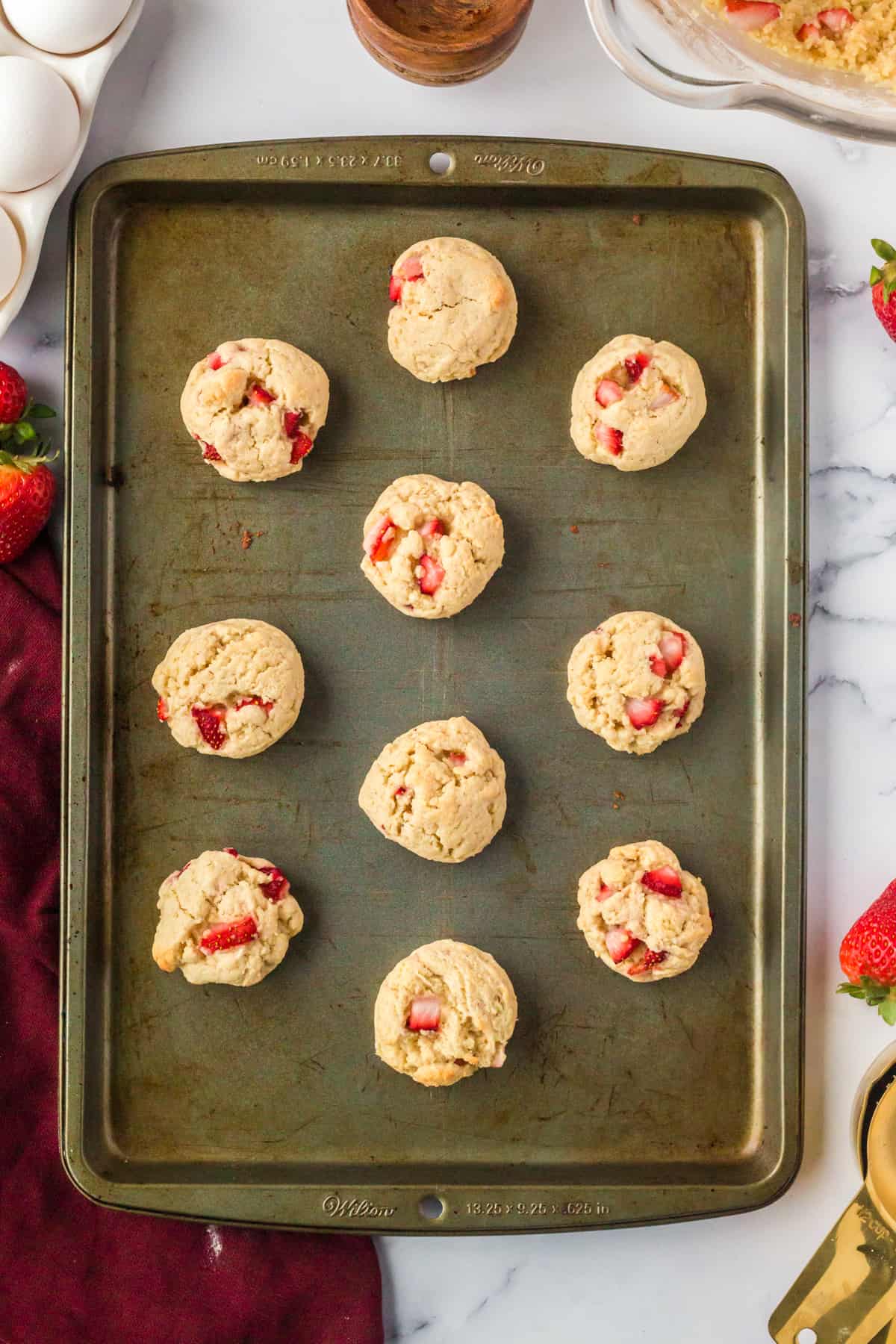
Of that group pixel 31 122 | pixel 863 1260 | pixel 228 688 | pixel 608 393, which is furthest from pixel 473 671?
pixel 863 1260

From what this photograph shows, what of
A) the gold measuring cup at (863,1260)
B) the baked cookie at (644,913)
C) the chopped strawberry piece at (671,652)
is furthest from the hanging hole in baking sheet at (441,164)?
the gold measuring cup at (863,1260)

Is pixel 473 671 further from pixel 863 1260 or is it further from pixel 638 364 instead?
pixel 863 1260

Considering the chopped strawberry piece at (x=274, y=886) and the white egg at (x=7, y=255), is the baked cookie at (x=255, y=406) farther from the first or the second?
the chopped strawberry piece at (x=274, y=886)

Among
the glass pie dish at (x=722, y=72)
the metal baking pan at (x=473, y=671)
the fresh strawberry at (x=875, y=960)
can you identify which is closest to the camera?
the glass pie dish at (x=722, y=72)

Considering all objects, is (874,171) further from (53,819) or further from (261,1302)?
(261,1302)

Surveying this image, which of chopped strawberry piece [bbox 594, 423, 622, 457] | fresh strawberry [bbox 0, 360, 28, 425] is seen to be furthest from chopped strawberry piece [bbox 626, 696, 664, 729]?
fresh strawberry [bbox 0, 360, 28, 425]

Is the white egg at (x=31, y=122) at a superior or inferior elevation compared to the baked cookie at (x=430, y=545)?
superior

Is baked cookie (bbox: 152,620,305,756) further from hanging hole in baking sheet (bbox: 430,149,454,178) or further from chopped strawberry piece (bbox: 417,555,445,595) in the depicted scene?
hanging hole in baking sheet (bbox: 430,149,454,178)

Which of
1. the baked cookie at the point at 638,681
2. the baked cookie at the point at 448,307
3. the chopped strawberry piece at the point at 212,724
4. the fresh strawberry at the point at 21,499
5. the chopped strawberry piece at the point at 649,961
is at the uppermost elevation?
the baked cookie at the point at 448,307

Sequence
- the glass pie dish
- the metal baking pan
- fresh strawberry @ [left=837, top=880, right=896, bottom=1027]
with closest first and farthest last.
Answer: the glass pie dish
fresh strawberry @ [left=837, top=880, right=896, bottom=1027]
the metal baking pan
